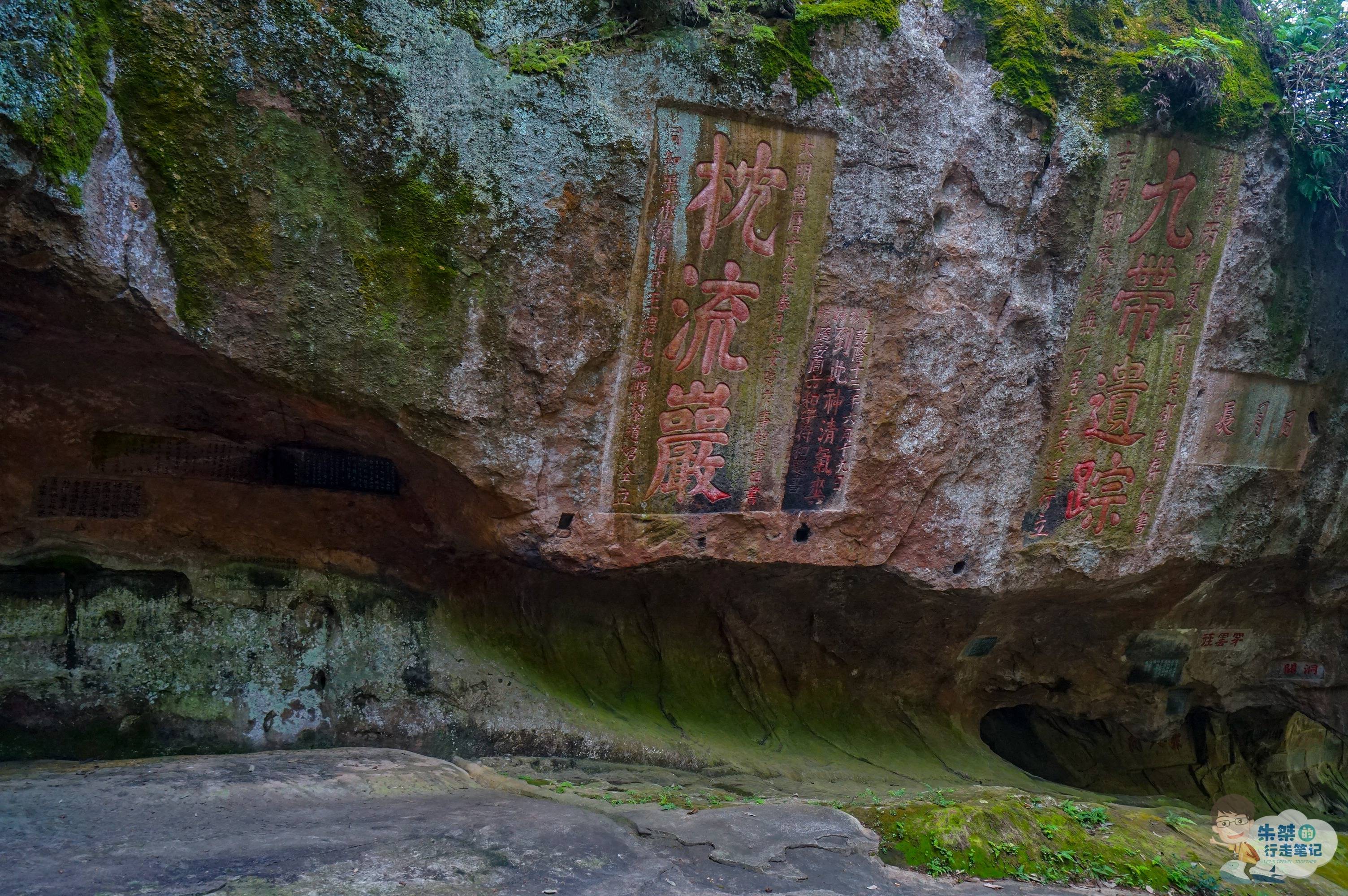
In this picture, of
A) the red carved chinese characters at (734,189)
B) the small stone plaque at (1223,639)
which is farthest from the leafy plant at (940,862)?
the small stone plaque at (1223,639)

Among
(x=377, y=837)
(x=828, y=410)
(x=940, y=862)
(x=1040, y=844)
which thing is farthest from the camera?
(x=828, y=410)

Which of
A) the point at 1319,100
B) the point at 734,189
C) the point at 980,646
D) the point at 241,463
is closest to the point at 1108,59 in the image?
the point at 1319,100

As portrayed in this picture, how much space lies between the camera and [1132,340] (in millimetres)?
6613

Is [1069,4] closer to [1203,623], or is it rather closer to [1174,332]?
[1174,332]

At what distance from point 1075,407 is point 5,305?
667 cm

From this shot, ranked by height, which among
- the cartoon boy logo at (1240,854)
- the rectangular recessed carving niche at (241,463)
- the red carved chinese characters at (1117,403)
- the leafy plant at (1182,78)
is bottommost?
the cartoon boy logo at (1240,854)

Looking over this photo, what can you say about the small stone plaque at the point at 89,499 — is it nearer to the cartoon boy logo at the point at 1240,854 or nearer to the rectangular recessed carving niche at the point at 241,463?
the rectangular recessed carving niche at the point at 241,463

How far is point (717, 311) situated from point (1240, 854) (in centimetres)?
474

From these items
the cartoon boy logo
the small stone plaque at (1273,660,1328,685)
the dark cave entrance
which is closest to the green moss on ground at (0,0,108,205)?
the cartoon boy logo

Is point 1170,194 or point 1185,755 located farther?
point 1185,755

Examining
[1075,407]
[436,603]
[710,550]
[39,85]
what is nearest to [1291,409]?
[1075,407]

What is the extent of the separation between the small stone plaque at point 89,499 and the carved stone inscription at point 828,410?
13.5ft

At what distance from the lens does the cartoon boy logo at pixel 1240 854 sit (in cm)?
523

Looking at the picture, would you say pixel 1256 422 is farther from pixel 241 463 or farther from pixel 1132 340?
pixel 241 463
